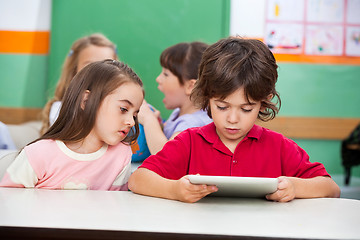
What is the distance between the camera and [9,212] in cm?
92

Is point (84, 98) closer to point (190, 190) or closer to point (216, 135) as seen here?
point (216, 135)

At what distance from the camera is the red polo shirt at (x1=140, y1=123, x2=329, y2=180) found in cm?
140

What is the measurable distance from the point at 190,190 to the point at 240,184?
0.42 ft

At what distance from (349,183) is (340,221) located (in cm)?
392

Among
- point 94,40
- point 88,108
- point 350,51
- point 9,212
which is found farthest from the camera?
point 350,51

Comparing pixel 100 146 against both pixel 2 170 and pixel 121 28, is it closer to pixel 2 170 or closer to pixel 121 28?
pixel 2 170

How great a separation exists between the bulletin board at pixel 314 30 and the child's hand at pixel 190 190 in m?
3.38

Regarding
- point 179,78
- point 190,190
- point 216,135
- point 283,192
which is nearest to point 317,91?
point 179,78

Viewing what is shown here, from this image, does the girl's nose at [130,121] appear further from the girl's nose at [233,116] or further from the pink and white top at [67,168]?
the girl's nose at [233,116]

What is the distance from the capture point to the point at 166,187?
1184 millimetres

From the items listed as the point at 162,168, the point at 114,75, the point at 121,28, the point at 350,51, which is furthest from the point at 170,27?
the point at 162,168

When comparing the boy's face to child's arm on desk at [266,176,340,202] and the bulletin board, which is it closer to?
child's arm on desk at [266,176,340,202]

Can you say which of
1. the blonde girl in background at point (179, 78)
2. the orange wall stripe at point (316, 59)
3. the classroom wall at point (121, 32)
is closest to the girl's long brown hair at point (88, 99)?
the blonde girl in background at point (179, 78)

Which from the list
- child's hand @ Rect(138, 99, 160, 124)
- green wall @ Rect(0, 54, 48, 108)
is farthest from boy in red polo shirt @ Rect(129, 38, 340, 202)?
green wall @ Rect(0, 54, 48, 108)
